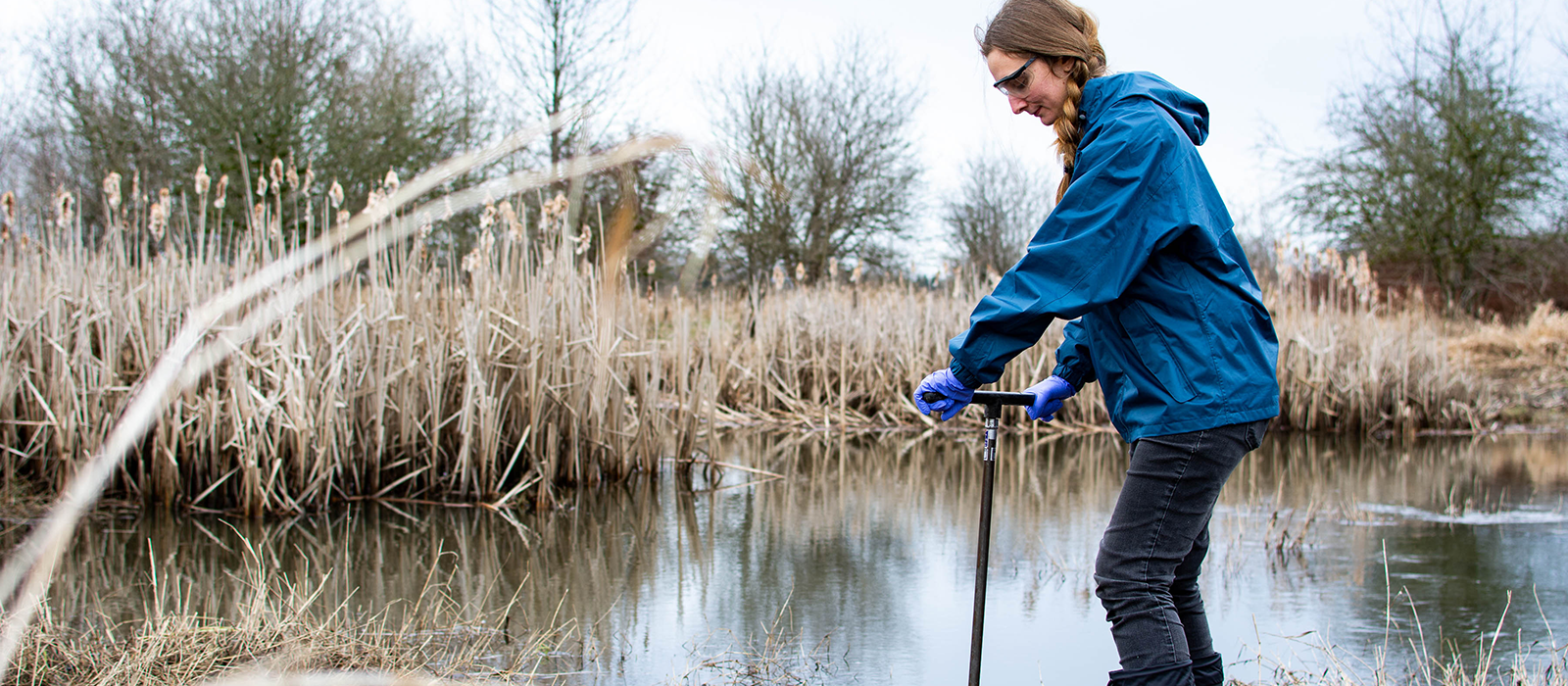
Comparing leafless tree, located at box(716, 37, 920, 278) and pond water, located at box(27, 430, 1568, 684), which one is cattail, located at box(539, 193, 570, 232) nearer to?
pond water, located at box(27, 430, 1568, 684)

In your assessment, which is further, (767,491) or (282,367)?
(767,491)

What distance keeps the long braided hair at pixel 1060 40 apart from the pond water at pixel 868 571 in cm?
141

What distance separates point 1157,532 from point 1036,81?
2.76 feet

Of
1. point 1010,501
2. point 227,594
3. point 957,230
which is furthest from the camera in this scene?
point 957,230

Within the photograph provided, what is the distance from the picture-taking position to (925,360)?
9.09 meters

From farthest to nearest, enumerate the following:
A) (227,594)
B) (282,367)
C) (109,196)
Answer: (109,196), (282,367), (227,594)

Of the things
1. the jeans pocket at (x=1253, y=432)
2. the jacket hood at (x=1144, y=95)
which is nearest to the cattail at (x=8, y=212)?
the jacket hood at (x=1144, y=95)

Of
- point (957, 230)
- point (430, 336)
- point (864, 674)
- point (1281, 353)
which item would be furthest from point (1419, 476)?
point (957, 230)

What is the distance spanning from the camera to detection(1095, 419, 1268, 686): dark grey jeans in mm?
1890

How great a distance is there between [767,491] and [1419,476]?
3844 millimetres

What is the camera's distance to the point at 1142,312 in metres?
1.89

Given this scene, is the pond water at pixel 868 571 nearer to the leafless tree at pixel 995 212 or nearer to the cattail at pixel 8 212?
the cattail at pixel 8 212

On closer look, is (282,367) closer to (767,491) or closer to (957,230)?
(767,491)

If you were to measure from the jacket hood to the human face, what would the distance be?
0.05 meters
